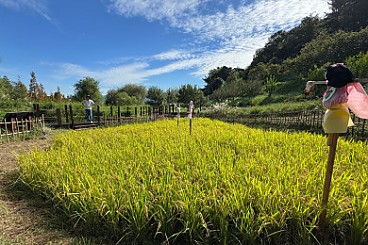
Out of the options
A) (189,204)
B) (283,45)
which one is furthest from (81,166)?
(283,45)

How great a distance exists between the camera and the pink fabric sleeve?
1.41 meters

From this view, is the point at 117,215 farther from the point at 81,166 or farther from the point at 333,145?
the point at 333,145

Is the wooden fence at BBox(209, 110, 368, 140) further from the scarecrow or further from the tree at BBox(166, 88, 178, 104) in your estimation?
the tree at BBox(166, 88, 178, 104)

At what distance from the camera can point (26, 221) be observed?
2.17 m

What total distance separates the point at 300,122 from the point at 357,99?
7.28 m

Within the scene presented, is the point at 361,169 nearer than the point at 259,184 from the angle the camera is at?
No

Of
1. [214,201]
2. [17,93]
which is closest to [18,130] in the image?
[214,201]

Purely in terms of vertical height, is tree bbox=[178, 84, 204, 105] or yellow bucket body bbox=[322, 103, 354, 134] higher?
tree bbox=[178, 84, 204, 105]

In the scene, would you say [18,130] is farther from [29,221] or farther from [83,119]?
[83,119]

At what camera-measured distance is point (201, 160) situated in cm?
295

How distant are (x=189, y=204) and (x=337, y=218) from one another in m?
1.22

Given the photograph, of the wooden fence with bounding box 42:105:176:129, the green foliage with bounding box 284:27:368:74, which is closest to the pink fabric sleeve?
the wooden fence with bounding box 42:105:176:129

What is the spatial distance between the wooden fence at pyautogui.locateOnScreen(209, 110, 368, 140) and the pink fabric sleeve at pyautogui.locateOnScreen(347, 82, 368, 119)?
4705 millimetres

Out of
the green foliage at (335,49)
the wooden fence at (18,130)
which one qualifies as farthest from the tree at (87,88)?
the green foliage at (335,49)
